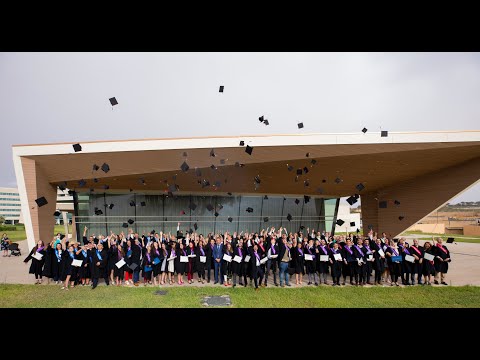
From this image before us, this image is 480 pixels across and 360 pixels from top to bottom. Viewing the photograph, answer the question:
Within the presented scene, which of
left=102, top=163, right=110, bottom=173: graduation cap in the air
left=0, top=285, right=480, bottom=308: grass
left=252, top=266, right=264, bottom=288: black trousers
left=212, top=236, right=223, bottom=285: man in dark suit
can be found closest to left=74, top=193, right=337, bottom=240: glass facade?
left=102, top=163, right=110, bottom=173: graduation cap in the air

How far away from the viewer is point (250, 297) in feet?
23.6

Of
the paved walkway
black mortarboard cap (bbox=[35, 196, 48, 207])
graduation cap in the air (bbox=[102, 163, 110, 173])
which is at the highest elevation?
graduation cap in the air (bbox=[102, 163, 110, 173])

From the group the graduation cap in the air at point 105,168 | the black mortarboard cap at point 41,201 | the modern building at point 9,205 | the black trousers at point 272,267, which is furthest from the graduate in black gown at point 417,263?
the modern building at point 9,205

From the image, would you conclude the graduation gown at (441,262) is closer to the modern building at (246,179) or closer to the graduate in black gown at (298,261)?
the graduate in black gown at (298,261)

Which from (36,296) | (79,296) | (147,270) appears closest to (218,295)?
(147,270)

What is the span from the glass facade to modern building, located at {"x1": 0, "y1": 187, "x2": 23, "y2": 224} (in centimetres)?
9255

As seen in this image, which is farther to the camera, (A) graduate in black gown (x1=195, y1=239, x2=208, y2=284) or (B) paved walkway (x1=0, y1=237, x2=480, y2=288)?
(B) paved walkway (x1=0, y1=237, x2=480, y2=288)

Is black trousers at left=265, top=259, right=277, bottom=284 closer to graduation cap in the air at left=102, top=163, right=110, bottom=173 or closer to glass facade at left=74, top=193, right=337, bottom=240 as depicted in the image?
graduation cap in the air at left=102, top=163, right=110, bottom=173

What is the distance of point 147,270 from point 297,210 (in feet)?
39.1

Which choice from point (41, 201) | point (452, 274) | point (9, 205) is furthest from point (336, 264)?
point (9, 205)

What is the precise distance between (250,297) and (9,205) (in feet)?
361

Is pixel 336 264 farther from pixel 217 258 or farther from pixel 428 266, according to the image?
pixel 217 258

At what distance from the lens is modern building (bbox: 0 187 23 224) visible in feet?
294

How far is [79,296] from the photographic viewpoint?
23.6 ft
